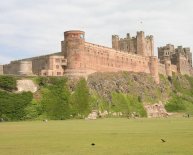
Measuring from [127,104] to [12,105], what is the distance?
27232mm

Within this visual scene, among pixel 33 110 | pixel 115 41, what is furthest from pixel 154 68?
pixel 33 110

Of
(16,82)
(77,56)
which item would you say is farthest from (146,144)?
(77,56)

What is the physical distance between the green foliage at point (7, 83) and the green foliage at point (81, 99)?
10.0m

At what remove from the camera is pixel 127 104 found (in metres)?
83.1

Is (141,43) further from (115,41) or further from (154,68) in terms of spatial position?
(154,68)

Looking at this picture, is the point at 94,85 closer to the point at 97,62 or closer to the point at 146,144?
the point at 97,62

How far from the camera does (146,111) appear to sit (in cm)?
8706

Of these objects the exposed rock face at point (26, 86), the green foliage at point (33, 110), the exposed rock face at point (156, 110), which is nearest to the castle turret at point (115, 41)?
the exposed rock face at point (156, 110)

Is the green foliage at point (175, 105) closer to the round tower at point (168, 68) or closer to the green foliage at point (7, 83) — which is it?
the round tower at point (168, 68)

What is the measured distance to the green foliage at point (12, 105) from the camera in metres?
62.1

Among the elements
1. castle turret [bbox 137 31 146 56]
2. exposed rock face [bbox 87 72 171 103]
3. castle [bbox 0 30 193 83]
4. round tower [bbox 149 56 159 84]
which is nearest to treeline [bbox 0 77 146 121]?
exposed rock face [bbox 87 72 171 103]

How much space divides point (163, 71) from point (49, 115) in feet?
177

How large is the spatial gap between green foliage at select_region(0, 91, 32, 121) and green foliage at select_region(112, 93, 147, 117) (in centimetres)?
1998

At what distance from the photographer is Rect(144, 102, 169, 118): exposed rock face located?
87.7 metres
